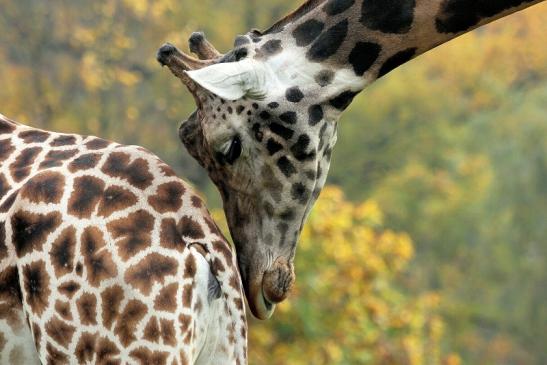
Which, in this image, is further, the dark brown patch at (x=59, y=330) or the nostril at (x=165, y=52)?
the nostril at (x=165, y=52)

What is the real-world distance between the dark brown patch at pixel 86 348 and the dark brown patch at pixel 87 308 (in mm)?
42

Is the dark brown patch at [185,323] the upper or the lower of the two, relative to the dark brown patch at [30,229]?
lower

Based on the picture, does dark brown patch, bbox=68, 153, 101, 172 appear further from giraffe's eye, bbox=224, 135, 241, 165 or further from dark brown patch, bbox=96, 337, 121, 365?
→ dark brown patch, bbox=96, 337, 121, 365

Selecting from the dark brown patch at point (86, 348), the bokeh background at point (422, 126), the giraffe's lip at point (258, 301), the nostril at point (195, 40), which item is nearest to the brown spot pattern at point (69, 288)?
the dark brown patch at point (86, 348)

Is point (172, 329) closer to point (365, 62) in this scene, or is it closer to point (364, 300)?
point (365, 62)

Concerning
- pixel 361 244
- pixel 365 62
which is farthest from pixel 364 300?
pixel 365 62

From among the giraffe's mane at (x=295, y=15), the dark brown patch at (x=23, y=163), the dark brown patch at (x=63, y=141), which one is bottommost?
the giraffe's mane at (x=295, y=15)

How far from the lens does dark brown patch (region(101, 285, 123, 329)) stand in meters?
3.86

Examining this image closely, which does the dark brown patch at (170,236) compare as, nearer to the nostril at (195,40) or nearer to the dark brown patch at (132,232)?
the dark brown patch at (132,232)

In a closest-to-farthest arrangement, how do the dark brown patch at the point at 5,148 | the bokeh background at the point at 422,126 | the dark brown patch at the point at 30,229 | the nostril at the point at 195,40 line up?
the dark brown patch at the point at 30,229, the dark brown patch at the point at 5,148, the nostril at the point at 195,40, the bokeh background at the point at 422,126

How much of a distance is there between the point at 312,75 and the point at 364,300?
25.5ft

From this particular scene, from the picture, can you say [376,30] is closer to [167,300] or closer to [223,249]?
[223,249]

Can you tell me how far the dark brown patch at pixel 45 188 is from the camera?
4023 mm

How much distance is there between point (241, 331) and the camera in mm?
4109
